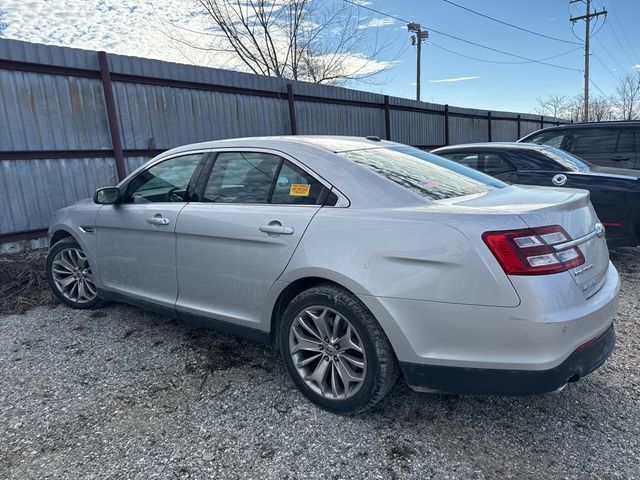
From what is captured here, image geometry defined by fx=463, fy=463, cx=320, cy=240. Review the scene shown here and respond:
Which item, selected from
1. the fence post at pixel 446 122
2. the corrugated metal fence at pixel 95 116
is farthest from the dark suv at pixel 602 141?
the fence post at pixel 446 122

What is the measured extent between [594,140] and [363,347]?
22.8ft

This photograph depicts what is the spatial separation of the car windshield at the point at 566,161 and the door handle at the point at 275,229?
175 inches

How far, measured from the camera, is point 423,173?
2.92m

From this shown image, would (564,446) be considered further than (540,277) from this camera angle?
Yes

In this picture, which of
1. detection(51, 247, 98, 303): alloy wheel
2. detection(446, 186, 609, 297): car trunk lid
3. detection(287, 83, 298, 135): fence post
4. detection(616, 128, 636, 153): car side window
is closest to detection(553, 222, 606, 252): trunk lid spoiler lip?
detection(446, 186, 609, 297): car trunk lid

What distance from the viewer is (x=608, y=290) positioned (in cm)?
246

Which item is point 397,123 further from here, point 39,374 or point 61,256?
point 39,374

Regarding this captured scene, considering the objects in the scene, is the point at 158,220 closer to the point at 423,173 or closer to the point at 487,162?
the point at 423,173

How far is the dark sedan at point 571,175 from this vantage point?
511 cm

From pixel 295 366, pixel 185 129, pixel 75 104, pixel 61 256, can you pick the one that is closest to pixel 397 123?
pixel 185 129

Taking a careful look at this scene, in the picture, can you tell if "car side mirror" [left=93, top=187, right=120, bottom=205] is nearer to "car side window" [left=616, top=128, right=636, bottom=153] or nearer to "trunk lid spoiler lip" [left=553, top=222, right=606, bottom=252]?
"trunk lid spoiler lip" [left=553, top=222, right=606, bottom=252]

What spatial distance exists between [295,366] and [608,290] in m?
1.77

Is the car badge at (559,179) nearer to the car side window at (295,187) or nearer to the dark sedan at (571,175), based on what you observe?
the dark sedan at (571,175)

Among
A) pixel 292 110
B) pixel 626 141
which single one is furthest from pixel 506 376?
pixel 292 110
